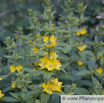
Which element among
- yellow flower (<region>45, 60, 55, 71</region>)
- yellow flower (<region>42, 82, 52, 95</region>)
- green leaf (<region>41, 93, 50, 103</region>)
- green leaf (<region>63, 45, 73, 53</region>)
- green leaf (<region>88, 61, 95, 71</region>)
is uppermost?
green leaf (<region>63, 45, 73, 53</region>)

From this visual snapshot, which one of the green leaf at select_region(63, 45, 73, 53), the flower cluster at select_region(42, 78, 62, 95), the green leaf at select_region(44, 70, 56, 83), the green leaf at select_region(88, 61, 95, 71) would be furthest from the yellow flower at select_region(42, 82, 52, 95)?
the green leaf at select_region(88, 61, 95, 71)

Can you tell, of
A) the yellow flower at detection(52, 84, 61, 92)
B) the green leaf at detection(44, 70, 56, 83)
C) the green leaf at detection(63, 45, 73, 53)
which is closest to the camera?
the green leaf at detection(44, 70, 56, 83)

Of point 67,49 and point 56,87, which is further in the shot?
point 67,49

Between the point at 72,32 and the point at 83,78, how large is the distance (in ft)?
2.45

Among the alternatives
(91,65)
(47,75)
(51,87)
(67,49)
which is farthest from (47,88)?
(91,65)

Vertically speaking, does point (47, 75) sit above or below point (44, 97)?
above

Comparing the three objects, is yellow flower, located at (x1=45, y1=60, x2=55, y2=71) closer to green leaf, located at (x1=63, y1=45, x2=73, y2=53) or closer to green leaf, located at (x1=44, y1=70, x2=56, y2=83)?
green leaf, located at (x1=44, y1=70, x2=56, y2=83)

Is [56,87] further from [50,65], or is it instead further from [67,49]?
[67,49]

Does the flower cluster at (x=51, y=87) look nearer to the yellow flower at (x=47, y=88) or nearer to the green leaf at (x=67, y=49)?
the yellow flower at (x=47, y=88)

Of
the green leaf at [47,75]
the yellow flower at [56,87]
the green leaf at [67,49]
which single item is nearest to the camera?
the green leaf at [47,75]

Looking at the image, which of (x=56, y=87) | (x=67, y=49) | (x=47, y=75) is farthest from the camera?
(x=67, y=49)

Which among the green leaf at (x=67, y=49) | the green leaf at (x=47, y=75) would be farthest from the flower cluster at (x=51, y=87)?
the green leaf at (x=67, y=49)

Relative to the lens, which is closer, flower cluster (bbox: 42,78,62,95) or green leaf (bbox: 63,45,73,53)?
flower cluster (bbox: 42,78,62,95)

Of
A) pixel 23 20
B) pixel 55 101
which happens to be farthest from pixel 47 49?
pixel 23 20
